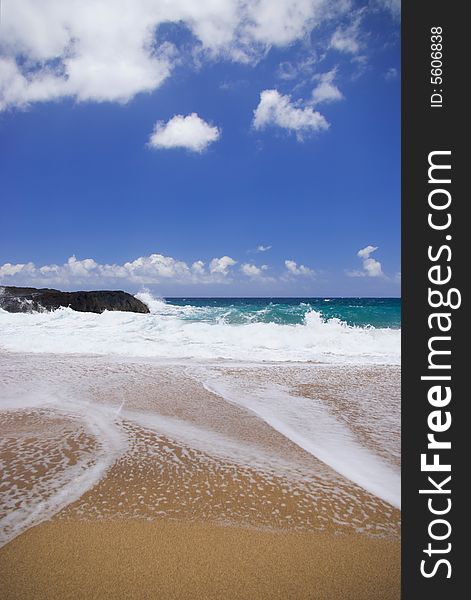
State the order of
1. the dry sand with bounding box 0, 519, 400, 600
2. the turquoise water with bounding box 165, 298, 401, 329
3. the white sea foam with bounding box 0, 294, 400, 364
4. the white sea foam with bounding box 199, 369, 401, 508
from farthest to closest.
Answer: the turquoise water with bounding box 165, 298, 401, 329, the white sea foam with bounding box 0, 294, 400, 364, the white sea foam with bounding box 199, 369, 401, 508, the dry sand with bounding box 0, 519, 400, 600

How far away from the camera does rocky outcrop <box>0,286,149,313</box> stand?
3008cm

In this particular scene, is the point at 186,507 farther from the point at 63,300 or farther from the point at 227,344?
the point at 63,300

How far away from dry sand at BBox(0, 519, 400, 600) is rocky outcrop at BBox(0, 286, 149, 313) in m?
30.5

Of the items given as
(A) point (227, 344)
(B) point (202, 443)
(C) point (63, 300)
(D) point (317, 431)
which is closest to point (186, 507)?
(B) point (202, 443)

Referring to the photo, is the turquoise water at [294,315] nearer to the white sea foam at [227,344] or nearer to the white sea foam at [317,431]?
the white sea foam at [227,344]

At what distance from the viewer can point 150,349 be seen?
36.2ft

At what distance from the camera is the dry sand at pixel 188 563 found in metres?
1.85

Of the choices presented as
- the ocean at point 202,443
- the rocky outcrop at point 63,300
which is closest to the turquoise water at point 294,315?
the rocky outcrop at point 63,300

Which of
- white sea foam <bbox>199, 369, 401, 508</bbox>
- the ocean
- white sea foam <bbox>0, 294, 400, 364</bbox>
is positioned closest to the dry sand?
the ocean

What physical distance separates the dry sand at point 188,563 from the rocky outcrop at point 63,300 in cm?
3049

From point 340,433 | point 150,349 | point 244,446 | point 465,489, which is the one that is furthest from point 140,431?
point 150,349

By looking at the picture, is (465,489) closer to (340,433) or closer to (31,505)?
(31,505)

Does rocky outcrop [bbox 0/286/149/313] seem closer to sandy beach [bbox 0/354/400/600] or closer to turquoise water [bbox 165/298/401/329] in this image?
turquoise water [bbox 165/298/401/329]

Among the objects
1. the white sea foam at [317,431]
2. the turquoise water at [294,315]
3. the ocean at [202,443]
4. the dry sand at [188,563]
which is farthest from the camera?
Answer: the turquoise water at [294,315]
